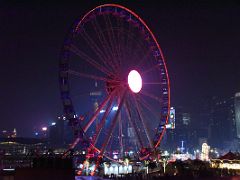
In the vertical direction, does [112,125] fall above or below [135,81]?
below

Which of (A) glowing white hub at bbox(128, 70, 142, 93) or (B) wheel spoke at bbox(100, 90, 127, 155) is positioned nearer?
(B) wheel spoke at bbox(100, 90, 127, 155)

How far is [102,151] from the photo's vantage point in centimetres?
4091

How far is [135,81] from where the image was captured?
141 feet

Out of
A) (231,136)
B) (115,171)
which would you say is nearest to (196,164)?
(115,171)

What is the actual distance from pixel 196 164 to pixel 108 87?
642 inches

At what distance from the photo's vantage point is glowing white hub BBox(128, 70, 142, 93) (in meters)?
42.1

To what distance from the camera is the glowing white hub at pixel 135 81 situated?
42.1m

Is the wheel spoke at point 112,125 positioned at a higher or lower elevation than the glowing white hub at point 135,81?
lower

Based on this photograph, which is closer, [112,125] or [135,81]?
[112,125]

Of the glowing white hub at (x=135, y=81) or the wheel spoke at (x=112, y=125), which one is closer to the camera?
the wheel spoke at (x=112, y=125)

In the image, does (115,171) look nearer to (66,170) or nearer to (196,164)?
(196,164)

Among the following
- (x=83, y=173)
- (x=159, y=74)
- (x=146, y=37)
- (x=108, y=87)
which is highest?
(x=146, y=37)

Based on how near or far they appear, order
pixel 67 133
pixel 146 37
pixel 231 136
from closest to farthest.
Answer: pixel 146 37
pixel 67 133
pixel 231 136

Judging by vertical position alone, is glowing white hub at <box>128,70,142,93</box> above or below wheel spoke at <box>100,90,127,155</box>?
above
